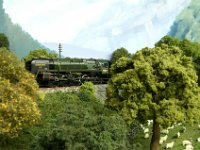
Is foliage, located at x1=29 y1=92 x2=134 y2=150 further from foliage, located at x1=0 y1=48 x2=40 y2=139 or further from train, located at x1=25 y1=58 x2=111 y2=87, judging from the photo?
train, located at x1=25 y1=58 x2=111 y2=87

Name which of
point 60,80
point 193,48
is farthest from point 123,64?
point 193,48

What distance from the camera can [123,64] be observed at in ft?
119

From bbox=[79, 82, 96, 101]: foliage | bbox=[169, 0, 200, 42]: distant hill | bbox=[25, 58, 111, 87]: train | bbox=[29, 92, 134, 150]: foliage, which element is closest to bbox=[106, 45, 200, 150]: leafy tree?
bbox=[29, 92, 134, 150]: foliage

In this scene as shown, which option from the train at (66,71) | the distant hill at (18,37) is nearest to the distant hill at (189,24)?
the distant hill at (18,37)

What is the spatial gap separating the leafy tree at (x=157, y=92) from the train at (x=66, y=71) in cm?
1910

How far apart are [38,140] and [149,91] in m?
10.9

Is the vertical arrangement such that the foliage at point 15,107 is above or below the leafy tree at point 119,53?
below

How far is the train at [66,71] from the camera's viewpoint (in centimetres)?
5322

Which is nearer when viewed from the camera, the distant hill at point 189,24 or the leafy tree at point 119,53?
the leafy tree at point 119,53

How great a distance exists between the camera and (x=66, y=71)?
55.2 meters

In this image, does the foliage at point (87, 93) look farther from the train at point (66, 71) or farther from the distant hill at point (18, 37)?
the distant hill at point (18, 37)

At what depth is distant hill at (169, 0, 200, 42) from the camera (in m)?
118

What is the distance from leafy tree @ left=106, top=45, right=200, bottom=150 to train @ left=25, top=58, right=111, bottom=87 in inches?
752

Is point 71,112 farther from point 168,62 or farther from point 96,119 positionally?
point 168,62
